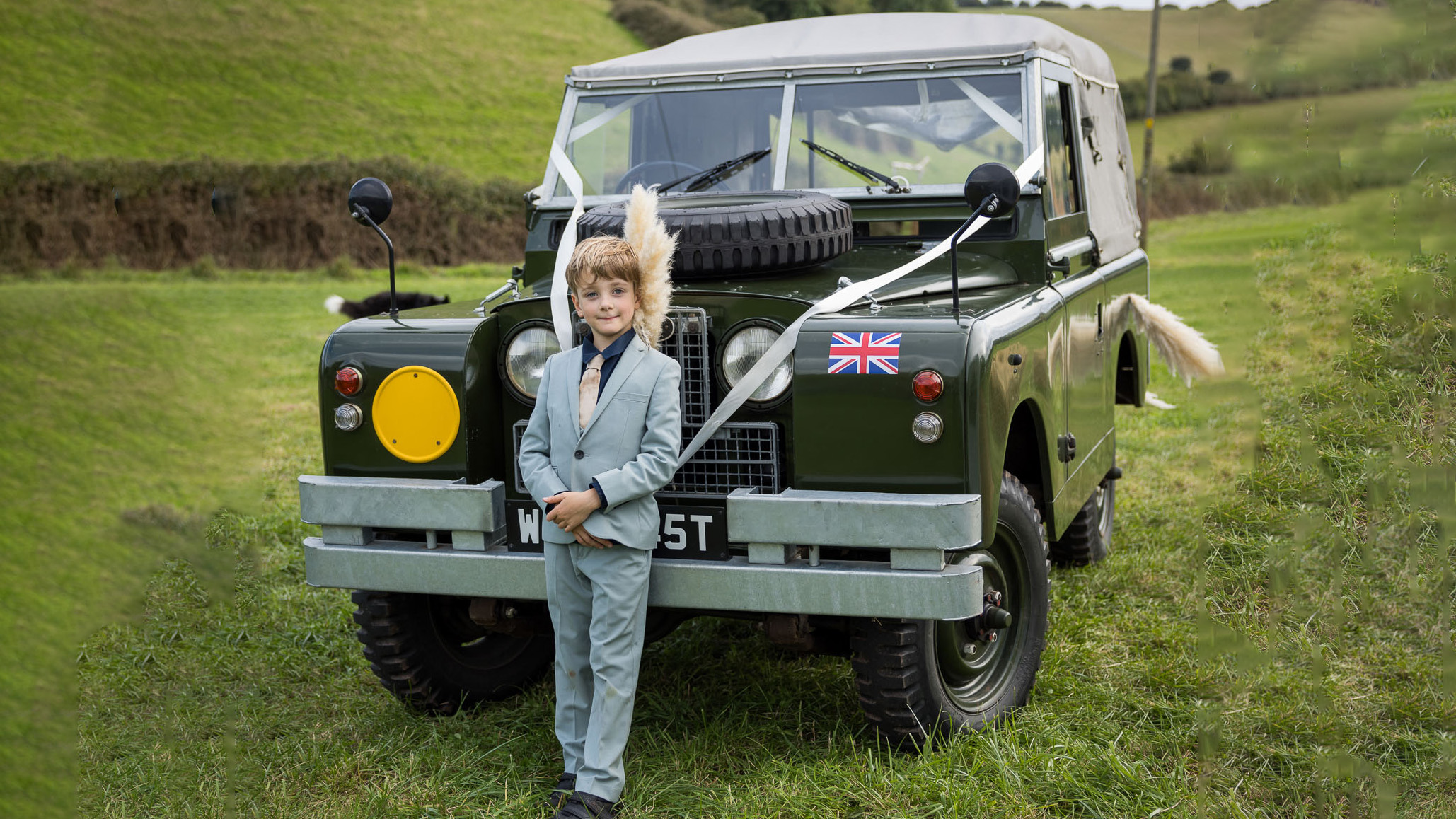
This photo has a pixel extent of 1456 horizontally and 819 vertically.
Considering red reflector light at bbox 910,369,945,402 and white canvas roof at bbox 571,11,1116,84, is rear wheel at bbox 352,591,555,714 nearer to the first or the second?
red reflector light at bbox 910,369,945,402

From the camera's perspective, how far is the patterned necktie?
3561mm

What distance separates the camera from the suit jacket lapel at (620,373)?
3.51 m

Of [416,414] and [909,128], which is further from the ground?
[909,128]

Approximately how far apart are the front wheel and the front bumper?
239 millimetres

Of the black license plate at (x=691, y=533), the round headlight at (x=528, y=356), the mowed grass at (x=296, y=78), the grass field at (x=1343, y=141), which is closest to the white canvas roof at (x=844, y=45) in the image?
the round headlight at (x=528, y=356)

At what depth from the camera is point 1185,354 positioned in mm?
6492

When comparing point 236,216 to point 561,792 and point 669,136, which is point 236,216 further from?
point 561,792

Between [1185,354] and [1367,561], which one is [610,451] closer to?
[1367,561]

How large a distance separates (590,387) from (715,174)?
6.02ft

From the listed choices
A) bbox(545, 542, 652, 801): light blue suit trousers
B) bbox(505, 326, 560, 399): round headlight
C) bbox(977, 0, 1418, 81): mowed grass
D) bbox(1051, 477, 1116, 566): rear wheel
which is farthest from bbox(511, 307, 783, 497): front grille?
bbox(1051, 477, 1116, 566): rear wheel

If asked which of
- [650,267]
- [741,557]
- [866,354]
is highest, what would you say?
[650,267]

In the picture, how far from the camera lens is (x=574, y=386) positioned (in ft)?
11.7

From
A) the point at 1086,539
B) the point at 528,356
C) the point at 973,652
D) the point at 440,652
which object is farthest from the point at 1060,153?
the point at 440,652

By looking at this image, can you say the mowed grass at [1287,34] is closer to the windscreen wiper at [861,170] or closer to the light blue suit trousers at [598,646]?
the windscreen wiper at [861,170]
